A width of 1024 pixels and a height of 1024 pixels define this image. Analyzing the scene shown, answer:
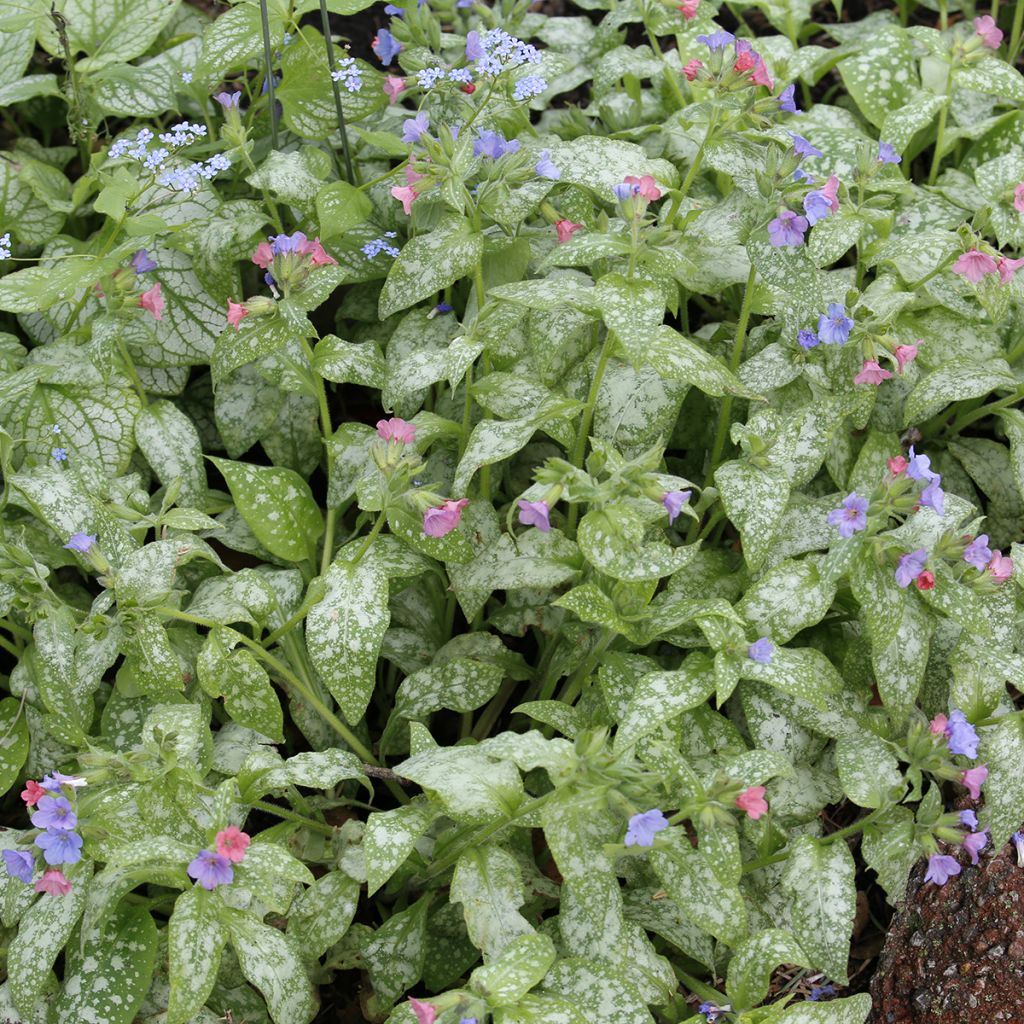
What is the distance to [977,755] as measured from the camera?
2.27 meters

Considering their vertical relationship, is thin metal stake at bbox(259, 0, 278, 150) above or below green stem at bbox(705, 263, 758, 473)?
above

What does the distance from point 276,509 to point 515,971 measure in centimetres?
108

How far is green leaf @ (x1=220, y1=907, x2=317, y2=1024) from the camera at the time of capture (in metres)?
2.03

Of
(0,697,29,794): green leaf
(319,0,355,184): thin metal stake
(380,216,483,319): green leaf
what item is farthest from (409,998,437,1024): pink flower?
(319,0,355,184): thin metal stake

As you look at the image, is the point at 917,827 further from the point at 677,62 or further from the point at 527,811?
the point at 677,62

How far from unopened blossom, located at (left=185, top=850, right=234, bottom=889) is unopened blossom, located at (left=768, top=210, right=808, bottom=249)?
1447 millimetres

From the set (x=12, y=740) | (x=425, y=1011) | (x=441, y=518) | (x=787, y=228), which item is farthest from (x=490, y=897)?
(x=787, y=228)

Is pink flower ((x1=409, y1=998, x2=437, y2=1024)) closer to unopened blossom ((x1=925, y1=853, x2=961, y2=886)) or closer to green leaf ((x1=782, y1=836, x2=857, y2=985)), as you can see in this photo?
green leaf ((x1=782, y1=836, x2=857, y2=985))

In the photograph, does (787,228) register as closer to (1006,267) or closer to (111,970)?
(1006,267)

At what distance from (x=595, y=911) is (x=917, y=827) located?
0.59 metres

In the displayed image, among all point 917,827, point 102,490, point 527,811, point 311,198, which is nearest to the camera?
point 527,811

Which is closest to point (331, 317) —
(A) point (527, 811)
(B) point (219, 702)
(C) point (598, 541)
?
(B) point (219, 702)

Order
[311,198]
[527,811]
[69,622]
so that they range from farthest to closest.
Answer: [311,198] → [69,622] → [527,811]

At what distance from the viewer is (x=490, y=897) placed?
6.79 feet
